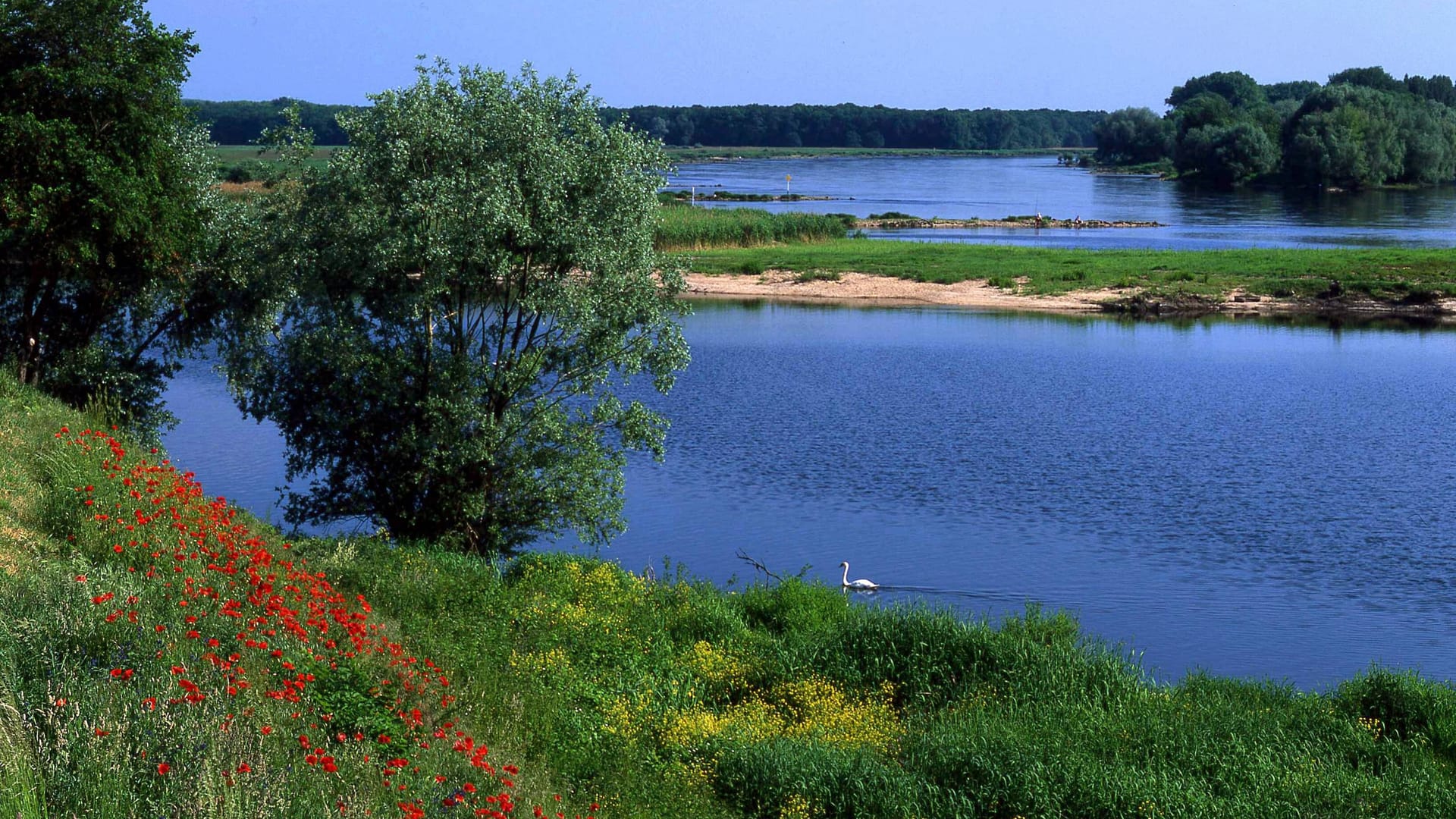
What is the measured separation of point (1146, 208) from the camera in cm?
12775

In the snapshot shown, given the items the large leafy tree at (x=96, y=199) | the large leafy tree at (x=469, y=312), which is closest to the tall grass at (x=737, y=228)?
the large leafy tree at (x=96, y=199)

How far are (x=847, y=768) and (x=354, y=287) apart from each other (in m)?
12.2

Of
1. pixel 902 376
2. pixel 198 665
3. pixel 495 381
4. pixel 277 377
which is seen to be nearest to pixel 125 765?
pixel 198 665

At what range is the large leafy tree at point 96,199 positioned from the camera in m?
21.9

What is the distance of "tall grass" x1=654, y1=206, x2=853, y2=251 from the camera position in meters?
76.9

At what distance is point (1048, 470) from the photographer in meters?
30.0

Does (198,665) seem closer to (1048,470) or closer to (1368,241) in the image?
(1048,470)

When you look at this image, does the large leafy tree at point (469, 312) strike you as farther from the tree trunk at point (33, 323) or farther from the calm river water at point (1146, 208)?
the calm river water at point (1146, 208)

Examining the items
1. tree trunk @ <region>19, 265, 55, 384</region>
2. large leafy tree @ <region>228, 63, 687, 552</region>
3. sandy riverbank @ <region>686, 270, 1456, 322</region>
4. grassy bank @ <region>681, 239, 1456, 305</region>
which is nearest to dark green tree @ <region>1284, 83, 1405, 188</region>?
grassy bank @ <region>681, 239, 1456, 305</region>

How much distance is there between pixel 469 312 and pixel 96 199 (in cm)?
630

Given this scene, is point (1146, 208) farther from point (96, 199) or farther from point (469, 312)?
point (96, 199)

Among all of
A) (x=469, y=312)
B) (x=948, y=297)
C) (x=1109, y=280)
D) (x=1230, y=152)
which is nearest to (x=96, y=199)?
(x=469, y=312)

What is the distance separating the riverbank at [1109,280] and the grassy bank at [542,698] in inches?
1610

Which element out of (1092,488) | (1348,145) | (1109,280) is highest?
(1348,145)
